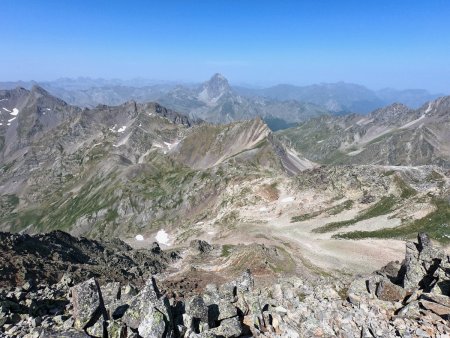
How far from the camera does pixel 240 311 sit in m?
30.5

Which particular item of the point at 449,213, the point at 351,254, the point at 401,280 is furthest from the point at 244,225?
the point at 401,280

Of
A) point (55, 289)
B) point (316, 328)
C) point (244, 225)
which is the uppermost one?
point (316, 328)

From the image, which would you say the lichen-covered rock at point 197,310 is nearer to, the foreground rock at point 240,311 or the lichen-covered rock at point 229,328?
the foreground rock at point 240,311

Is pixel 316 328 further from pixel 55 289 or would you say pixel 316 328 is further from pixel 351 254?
pixel 351 254

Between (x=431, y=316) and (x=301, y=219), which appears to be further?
(x=301, y=219)

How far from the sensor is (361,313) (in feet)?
103

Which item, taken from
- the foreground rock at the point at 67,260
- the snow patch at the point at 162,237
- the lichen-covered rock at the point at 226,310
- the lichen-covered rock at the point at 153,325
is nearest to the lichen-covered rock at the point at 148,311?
the lichen-covered rock at the point at 153,325

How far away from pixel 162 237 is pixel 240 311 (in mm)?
154959

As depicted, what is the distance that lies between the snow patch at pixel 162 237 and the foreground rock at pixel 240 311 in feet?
442

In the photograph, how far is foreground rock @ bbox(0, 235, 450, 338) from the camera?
25000mm

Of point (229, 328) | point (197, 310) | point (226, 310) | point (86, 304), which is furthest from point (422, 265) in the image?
point (86, 304)

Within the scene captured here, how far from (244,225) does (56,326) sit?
372 feet

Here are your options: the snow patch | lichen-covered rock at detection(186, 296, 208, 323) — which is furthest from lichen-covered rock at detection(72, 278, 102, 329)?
the snow patch

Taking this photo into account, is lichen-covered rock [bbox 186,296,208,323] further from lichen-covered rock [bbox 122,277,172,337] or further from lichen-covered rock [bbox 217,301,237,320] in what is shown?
lichen-covered rock [bbox 122,277,172,337]
